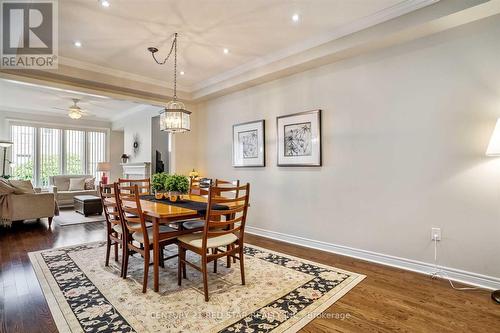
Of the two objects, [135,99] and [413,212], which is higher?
[135,99]

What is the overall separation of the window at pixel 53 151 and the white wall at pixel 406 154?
7.41m

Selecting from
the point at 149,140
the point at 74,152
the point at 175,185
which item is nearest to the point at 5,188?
the point at 149,140

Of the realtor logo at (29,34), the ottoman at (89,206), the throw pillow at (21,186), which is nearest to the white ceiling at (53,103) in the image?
the realtor logo at (29,34)

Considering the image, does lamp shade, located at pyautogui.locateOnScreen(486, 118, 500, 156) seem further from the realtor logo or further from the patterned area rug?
the realtor logo

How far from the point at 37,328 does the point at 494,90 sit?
425 centimetres

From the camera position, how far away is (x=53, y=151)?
818cm

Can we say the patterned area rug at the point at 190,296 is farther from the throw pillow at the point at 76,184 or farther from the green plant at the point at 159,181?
the throw pillow at the point at 76,184

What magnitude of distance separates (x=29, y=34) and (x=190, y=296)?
357 centimetres

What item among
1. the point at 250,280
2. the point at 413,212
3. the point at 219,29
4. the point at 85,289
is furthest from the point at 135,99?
the point at 413,212

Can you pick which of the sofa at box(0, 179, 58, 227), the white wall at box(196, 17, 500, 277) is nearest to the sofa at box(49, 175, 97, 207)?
the sofa at box(0, 179, 58, 227)

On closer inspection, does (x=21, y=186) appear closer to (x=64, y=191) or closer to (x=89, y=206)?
(x=89, y=206)

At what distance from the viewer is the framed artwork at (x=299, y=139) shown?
3715 millimetres

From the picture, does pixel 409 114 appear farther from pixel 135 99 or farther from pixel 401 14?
pixel 135 99

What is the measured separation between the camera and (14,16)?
2809 millimetres
